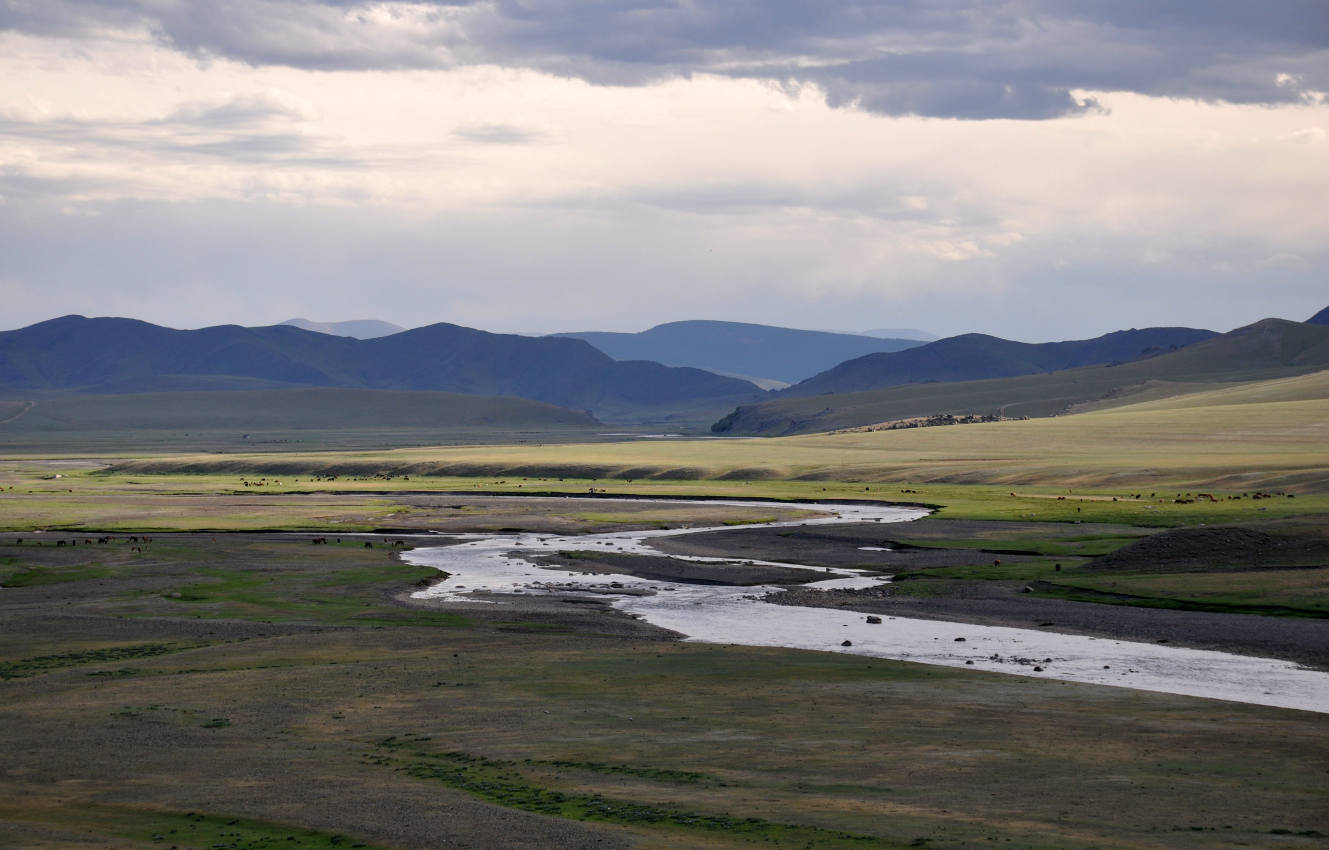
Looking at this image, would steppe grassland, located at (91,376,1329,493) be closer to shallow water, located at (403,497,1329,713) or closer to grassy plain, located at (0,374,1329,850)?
grassy plain, located at (0,374,1329,850)

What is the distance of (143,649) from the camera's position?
4072cm

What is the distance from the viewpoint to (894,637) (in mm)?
44969

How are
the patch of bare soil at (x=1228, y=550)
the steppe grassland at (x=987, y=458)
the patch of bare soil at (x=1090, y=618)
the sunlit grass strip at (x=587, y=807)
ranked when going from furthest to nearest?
the steppe grassland at (x=987, y=458)
the patch of bare soil at (x=1228, y=550)
the patch of bare soil at (x=1090, y=618)
the sunlit grass strip at (x=587, y=807)

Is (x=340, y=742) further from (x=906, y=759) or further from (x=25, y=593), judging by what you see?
(x=25, y=593)

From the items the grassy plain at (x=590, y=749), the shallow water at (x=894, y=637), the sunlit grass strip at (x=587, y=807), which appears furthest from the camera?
the shallow water at (x=894, y=637)

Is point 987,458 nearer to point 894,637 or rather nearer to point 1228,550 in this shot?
point 1228,550

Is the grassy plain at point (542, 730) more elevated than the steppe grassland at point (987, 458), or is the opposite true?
the steppe grassland at point (987, 458)

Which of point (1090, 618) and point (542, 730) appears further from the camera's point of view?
point (1090, 618)

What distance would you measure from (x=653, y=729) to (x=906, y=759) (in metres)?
5.74

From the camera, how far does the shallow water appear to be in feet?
119

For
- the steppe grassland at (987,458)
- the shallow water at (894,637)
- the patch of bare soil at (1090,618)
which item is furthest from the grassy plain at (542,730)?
the steppe grassland at (987,458)

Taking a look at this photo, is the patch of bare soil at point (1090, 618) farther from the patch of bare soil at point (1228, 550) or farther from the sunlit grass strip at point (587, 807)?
the sunlit grass strip at point (587, 807)

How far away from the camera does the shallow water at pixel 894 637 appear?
36406 millimetres

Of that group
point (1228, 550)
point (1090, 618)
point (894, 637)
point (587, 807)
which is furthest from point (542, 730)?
point (1228, 550)
